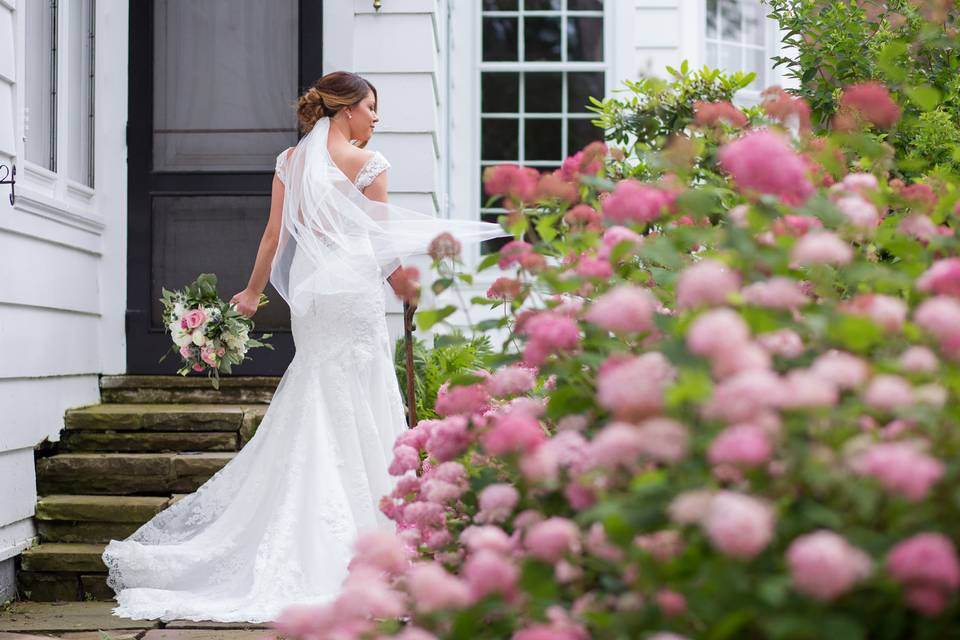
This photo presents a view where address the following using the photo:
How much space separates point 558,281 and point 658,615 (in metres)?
0.62

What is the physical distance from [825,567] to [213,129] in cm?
504

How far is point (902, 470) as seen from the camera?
1.07 metres

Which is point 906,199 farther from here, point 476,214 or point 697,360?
point 476,214

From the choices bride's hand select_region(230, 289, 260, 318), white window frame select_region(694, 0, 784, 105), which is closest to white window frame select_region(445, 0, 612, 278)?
white window frame select_region(694, 0, 784, 105)

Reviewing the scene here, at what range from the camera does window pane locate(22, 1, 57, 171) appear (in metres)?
4.66

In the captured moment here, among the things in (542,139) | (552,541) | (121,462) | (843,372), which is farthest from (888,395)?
(542,139)

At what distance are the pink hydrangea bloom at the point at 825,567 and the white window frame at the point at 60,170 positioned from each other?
13.2 ft

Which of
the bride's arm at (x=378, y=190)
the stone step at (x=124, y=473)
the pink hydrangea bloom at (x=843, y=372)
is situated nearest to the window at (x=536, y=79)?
the bride's arm at (x=378, y=190)

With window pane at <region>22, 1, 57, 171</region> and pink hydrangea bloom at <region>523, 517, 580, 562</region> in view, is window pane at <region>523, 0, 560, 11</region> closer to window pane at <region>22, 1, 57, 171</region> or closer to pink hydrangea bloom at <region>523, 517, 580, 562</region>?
window pane at <region>22, 1, 57, 171</region>

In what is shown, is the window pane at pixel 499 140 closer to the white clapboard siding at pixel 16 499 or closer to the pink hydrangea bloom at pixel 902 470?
the white clapboard siding at pixel 16 499

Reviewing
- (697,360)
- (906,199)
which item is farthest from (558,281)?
(906,199)

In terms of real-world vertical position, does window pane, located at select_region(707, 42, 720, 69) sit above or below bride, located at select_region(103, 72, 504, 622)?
above

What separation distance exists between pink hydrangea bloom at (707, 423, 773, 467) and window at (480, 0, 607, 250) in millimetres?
6502

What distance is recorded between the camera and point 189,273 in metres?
5.58
